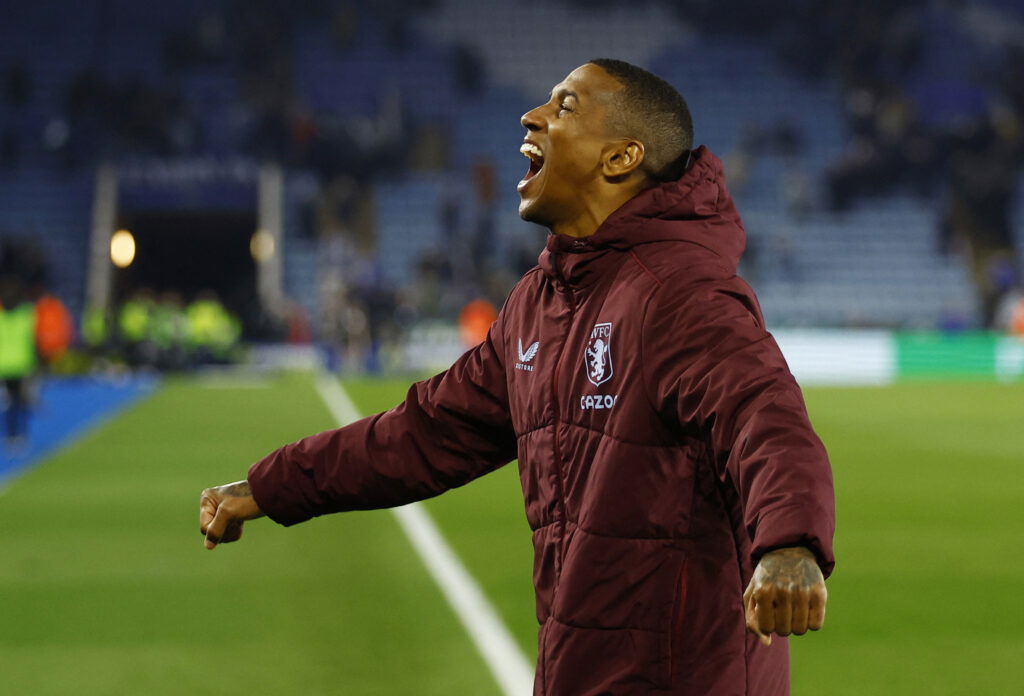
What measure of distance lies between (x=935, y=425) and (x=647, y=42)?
27.4 m

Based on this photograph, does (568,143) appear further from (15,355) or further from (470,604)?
(15,355)

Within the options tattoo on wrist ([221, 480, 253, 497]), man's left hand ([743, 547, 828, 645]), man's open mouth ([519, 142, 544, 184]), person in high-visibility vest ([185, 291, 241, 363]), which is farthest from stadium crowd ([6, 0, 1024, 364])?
man's left hand ([743, 547, 828, 645])

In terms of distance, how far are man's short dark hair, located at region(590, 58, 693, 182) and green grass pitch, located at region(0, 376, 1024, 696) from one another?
364 centimetres

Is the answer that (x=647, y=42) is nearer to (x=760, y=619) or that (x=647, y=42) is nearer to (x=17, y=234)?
(x=17, y=234)

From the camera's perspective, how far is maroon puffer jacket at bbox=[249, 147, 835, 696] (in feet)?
8.66

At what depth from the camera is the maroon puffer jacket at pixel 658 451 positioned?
2.64m

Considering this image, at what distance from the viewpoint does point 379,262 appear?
3962cm

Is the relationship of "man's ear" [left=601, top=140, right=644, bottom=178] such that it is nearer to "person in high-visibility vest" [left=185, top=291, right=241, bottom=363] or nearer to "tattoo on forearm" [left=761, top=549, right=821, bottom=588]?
"tattoo on forearm" [left=761, top=549, right=821, bottom=588]

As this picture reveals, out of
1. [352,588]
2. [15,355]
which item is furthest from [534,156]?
[15,355]

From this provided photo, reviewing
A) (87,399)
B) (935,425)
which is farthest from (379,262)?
(935,425)

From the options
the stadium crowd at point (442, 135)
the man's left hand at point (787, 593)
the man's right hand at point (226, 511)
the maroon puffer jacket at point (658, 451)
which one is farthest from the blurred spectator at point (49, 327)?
the man's left hand at point (787, 593)

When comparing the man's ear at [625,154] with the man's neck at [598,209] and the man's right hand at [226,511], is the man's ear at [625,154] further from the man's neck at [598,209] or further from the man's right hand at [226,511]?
the man's right hand at [226,511]

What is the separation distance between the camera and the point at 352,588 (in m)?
8.70

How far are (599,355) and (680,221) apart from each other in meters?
0.29
